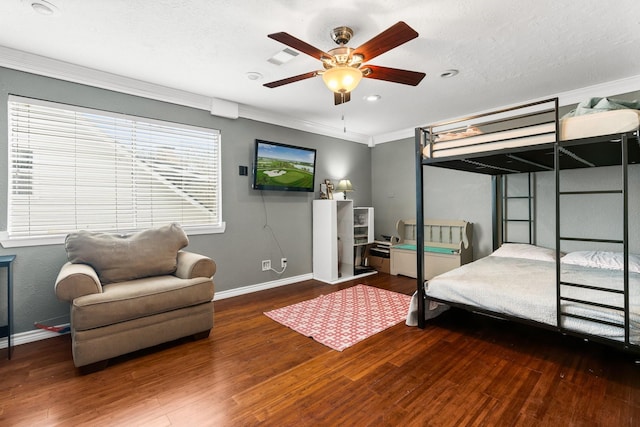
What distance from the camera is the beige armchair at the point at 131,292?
207cm

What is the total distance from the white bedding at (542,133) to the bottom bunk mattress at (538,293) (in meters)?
1.11

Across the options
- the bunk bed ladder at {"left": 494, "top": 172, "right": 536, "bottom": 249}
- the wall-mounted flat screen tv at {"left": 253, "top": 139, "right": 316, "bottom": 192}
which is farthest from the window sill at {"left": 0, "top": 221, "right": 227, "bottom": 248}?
the bunk bed ladder at {"left": 494, "top": 172, "right": 536, "bottom": 249}

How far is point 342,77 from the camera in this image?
6.63 feet

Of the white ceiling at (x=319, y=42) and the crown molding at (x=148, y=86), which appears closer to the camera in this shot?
the white ceiling at (x=319, y=42)

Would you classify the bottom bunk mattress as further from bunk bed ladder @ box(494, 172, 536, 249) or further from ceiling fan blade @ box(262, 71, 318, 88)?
ceiling fan blade @ box(262, 71, 318, 88)

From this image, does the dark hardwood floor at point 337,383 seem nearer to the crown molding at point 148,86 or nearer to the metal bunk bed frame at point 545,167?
the metal bunk bed frame at point 545,167

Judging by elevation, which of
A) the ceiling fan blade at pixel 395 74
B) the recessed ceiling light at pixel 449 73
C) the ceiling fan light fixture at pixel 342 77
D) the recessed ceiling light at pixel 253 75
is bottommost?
the ceiling fan light fixture at pixel 342 77

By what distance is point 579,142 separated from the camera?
1.99 m

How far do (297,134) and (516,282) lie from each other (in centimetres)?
332

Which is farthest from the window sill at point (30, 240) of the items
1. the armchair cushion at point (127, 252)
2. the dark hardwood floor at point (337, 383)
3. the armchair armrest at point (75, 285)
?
the dark hardwood floor at point (337, 383)

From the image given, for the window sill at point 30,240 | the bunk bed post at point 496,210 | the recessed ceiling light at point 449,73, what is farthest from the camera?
the bunk bed post at point 496,210

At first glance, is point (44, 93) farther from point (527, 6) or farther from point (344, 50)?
point (527, 6)

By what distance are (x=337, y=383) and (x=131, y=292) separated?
1.63 metres

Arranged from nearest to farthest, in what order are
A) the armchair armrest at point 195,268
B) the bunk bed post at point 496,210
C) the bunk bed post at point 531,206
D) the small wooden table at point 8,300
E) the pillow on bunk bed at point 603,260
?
the small wooden table at point 8,300
the armchair armrest at point 195,268
the pillow on bunk bed at point 603,260
the bunk bed post at point 531,206
the bunk bed post at point 496,210
